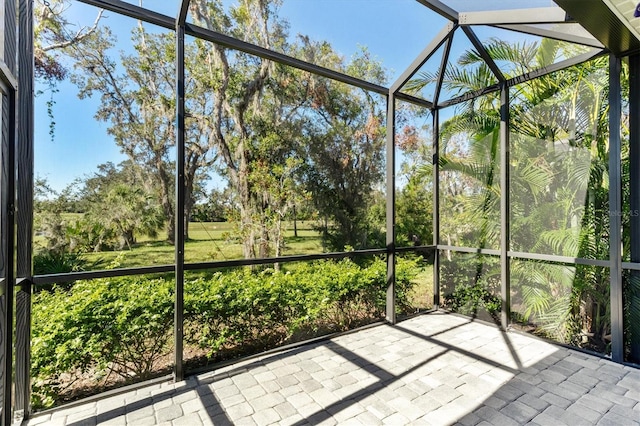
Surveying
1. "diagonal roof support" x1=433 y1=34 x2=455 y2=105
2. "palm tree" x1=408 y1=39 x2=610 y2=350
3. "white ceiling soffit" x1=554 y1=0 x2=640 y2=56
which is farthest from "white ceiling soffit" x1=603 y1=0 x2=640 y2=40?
"diagonal roof support" x1=433 y1=34 x2=455 y2=105

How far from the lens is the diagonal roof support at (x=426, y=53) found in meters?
3.44

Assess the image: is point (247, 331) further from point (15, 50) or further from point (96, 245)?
point (15, 50)

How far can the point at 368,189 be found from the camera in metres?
5.29

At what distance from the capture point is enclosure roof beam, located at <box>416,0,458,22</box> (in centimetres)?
299

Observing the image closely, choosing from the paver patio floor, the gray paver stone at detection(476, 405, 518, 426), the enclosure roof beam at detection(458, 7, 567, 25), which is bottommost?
the paver patio floor

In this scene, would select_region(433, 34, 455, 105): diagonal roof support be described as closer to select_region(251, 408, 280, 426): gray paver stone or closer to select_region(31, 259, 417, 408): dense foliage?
select_region(31, 259, 417, 408): dense foliage

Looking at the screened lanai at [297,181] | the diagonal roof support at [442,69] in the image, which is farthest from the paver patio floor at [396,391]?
the diagonal roof support at [442,69]

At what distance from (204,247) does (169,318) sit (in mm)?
1316

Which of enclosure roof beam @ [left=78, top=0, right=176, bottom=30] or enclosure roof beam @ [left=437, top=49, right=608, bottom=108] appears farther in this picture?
enclosure roof beam @ [left=437, top=49, right=608, bottom=108]

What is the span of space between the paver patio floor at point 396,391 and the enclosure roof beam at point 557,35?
306 centimetres

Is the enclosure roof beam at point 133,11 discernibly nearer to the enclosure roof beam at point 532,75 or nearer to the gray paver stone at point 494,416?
the enclosure roof beam at point 532,75

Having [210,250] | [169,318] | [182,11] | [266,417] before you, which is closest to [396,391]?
[266,417]

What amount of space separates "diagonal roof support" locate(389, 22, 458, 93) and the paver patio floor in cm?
317

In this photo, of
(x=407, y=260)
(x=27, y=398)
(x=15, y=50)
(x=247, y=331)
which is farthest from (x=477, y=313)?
(x=15, y=50)
